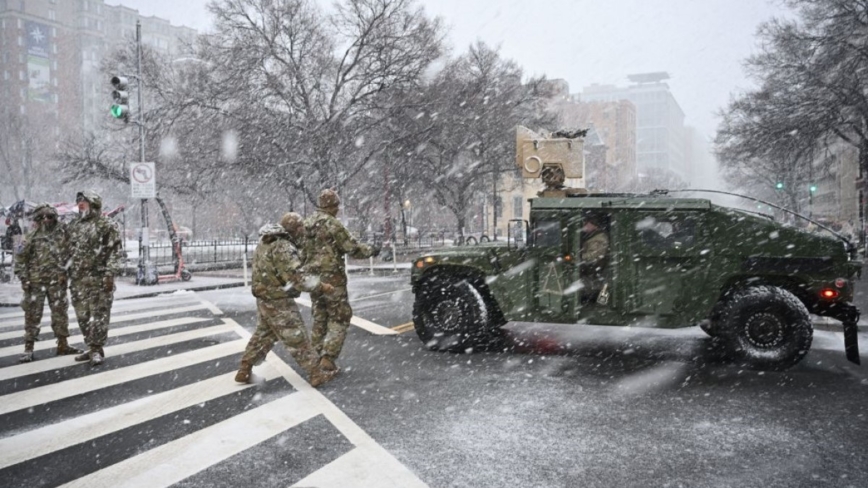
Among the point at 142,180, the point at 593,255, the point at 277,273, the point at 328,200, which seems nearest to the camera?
the point at 277,273

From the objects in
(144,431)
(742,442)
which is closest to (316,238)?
(144,431)

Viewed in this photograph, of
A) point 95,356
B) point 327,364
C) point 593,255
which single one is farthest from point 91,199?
point 593,255

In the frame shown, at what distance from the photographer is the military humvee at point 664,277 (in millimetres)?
6348

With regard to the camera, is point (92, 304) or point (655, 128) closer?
point (92, 304)

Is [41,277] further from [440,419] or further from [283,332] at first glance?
[440,419]

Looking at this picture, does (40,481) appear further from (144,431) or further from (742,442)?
(742,442)

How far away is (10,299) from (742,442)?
1458 cm

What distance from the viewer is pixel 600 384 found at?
6008 mm

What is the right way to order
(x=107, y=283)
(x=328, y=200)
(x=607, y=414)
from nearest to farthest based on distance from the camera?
(x=607, y=414) → (x=328, y=200) → (x=107, y=283)

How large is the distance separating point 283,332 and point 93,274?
2617 mm

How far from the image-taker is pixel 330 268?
6449mm

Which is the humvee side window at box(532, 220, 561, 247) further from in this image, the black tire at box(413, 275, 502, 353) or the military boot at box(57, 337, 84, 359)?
the military boot at box(57, 337, 84, 359)

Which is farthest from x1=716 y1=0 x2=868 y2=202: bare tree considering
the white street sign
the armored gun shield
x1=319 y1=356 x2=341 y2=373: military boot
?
x1=319 y1=356 x2=341 y2=373: military boot

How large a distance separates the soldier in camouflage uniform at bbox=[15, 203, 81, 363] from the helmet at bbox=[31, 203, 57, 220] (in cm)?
2
